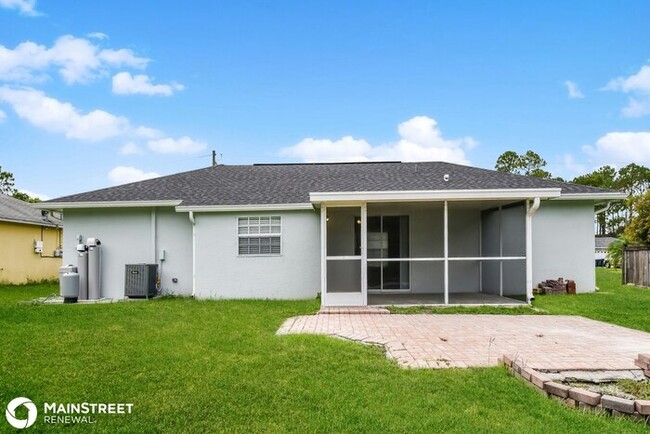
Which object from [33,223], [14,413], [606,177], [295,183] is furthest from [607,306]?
[606,177]

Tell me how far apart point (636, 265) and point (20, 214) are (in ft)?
77.5

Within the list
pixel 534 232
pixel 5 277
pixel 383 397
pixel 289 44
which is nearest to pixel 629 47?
pixel 534 232

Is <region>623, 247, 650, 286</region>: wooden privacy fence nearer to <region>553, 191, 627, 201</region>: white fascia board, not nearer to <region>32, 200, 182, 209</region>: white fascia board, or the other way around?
<region>553, 191, 627, 201</region>: white fascia board

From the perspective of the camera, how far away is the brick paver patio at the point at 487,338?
5043 millimetres

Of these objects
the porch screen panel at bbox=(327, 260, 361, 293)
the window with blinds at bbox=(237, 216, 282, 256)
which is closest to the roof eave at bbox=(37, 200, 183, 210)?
the window with blinds at bbox=(237, 216, 282, 256)

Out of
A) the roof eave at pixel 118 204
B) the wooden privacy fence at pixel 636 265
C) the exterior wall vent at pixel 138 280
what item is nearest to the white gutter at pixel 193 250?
the roof eave at pixel 118 204

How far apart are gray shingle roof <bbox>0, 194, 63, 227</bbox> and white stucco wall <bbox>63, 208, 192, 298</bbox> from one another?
14.5 feet

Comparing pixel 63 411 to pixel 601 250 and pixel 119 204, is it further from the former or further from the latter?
pixel 601 250

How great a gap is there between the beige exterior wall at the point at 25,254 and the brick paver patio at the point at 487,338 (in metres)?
13.8

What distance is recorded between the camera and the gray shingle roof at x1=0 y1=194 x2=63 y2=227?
52.5ft

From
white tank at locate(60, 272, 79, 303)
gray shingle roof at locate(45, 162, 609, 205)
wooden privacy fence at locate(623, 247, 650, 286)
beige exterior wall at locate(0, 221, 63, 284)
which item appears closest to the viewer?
white tank at locate(60, 272, 79, 303)

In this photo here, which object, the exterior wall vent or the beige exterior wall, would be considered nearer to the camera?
the exterior wall vent

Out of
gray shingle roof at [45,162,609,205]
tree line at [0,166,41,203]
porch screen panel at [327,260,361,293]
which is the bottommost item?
porch screen panel at [327,260,361,293]

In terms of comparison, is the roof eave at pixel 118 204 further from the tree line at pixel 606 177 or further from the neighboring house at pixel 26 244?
the tree line at pixel 606 177
